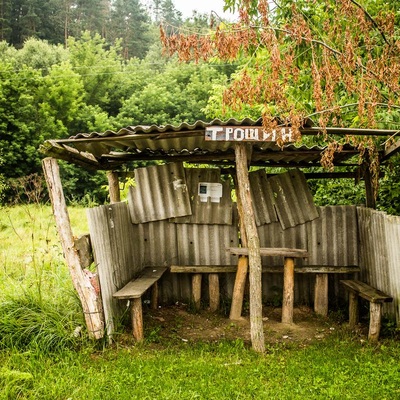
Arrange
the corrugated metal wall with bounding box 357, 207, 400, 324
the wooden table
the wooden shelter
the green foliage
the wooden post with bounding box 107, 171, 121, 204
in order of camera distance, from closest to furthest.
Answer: the corrugated metal wall with bounding box 357, 207, 400, 324, the wooden table, the wooden shelter, the wooden post with bounding box 107, 171, 121, 204, the green foliage

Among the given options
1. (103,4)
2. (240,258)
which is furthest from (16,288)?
(103,4)

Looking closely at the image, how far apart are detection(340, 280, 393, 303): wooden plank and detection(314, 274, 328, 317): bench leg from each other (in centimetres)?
42

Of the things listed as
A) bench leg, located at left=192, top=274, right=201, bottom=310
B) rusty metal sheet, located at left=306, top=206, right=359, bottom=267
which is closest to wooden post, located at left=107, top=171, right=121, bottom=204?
bench leg, located at left=192, top=274, right=201, bottom=310

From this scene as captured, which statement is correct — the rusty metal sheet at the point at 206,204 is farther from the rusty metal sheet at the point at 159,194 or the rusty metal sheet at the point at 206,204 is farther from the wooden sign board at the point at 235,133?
the wooden sign board at the point at 235,133

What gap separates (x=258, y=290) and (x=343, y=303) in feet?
8.99

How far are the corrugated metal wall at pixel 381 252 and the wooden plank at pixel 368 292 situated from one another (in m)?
0.19

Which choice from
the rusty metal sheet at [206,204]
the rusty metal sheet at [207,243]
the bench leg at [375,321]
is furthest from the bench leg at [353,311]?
the rusty metal sheet at [206,204]

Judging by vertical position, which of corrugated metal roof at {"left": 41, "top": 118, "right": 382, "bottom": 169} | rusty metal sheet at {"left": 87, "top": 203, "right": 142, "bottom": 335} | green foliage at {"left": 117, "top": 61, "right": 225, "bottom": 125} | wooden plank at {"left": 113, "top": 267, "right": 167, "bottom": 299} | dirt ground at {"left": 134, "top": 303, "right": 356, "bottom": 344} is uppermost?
green foliage at {"left": 117, "top": 61, "right": 225, "bottom": 125}

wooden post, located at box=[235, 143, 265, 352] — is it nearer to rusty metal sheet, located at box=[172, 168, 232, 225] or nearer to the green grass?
the green grass

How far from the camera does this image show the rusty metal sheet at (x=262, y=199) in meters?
8.25

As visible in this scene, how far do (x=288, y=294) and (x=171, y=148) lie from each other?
10.1ft

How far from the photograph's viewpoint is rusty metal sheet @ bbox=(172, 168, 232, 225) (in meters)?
8.27

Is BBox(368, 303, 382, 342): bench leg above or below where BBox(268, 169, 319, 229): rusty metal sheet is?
below

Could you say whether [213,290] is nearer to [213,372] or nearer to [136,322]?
[136,322]
